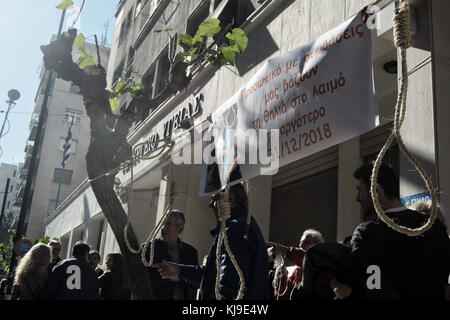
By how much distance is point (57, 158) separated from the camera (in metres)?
43.8

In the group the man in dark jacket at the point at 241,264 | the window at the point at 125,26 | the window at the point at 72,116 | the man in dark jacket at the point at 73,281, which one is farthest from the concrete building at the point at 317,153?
the window at the point at 72,116

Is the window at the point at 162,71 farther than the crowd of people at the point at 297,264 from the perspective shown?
Yes

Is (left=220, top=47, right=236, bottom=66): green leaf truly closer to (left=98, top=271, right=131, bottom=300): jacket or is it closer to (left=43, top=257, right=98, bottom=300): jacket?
(left=43, top=257, right=98, bottom=300): jacket

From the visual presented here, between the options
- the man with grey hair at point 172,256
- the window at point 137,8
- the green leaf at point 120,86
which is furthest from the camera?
the window at point 137,8

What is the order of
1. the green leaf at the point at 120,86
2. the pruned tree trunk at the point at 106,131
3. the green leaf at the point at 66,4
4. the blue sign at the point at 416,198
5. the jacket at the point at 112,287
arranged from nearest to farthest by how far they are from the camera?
the pruned tree trunk at the point at 106,131 < the blue sign at the point at 416,198 < the green leaf at the point at 66,4 < the green leaf at the point at 120,86 < the jacket at the point at 112,287

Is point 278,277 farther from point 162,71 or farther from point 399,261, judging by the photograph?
point 162,71

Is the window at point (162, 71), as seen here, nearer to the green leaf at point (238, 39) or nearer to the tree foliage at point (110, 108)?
the tree foliage at point (110, 108)

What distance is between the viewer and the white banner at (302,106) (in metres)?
2.34

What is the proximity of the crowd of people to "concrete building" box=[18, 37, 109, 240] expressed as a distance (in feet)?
116
